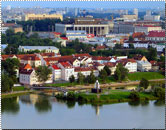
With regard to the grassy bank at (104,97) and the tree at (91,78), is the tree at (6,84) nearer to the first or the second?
the grassy bank at (104,97)

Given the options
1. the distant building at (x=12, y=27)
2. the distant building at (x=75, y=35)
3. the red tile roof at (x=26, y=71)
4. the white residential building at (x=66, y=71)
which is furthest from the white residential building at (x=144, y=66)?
the distant building at (x=12, y=27)

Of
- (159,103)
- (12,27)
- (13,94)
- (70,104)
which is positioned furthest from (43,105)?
(12,27)

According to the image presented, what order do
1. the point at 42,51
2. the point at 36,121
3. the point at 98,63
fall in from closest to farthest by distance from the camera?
the point at 36,121
the point at 98,63
the point at 42,51

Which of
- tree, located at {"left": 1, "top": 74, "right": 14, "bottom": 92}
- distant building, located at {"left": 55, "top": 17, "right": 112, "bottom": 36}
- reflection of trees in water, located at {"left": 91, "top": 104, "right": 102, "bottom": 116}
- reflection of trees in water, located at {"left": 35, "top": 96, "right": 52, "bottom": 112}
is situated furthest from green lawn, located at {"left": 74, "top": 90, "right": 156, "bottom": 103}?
distant building, located at {"left": 55, "top": 17, "right": 112, "bottom": 36}

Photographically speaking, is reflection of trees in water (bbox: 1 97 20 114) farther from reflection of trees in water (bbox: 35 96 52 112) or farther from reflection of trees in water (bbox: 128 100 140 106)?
reflection of trees in water (bbox: 128 100 140 106)

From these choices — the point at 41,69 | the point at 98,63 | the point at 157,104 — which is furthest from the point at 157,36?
the point at 157,104

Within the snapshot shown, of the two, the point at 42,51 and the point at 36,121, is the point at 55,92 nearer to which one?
the point at 36,121
